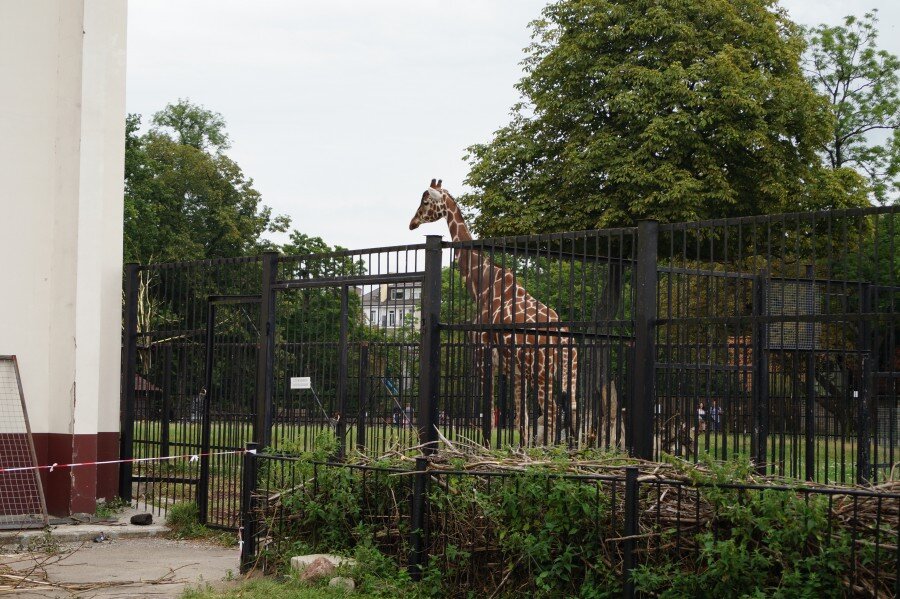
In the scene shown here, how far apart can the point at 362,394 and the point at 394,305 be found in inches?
40.6

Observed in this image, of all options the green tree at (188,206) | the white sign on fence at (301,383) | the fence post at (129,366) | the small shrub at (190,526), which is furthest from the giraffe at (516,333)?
the green tree at (188,206)

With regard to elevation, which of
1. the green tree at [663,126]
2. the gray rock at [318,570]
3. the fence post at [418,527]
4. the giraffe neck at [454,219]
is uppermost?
the green tree at [663,126]

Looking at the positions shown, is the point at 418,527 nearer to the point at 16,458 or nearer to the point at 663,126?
the point at 16,458

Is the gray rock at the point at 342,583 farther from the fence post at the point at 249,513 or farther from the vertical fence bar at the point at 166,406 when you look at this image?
the vertical fence bar at the point at 166,406

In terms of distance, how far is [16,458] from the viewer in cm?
1327

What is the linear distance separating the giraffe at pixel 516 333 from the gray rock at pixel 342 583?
239 cm

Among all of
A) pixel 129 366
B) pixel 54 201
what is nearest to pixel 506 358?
pixel 129 366

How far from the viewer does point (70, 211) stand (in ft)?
45.4

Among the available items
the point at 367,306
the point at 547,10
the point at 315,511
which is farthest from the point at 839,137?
the point at 315,511

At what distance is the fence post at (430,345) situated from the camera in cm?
1086

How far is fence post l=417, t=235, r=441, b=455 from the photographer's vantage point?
10859 millimetres

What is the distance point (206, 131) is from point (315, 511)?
51.5 meters

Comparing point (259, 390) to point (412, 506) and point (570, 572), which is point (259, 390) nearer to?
point (412, 506)

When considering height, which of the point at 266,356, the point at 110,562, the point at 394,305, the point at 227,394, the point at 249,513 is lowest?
the point at 110,562
